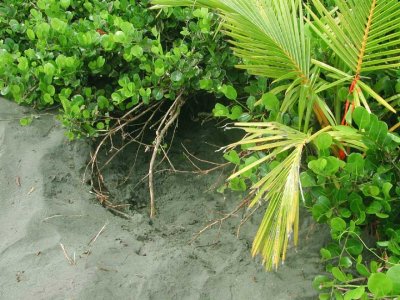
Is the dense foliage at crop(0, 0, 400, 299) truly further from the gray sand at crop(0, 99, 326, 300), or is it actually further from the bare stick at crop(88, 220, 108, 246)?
the bare stick at crop(88, 220, 108, 246)

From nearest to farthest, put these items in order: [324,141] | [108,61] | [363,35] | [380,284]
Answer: [380,284]
[324,141]
[363,35]
[108,61]

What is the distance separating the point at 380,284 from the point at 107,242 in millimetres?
1319

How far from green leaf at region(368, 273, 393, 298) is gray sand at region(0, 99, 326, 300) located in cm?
69

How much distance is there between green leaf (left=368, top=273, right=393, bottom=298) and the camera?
63.6 inches

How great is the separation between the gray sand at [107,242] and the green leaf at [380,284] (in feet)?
2.28

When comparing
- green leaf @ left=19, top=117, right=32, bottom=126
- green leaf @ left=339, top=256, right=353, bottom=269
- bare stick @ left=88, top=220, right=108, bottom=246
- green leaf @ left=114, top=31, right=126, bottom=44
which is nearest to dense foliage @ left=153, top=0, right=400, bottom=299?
green leaf @ left=339, top=256, right=353, bottom=269

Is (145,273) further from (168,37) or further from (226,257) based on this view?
(168,37)

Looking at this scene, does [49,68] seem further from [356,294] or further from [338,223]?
[356,294]

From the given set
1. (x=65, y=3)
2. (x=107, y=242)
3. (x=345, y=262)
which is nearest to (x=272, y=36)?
(x=345, y=262)

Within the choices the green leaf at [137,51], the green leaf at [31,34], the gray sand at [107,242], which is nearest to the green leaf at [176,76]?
the green leaf at [137,51]

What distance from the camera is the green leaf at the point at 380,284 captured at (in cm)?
162

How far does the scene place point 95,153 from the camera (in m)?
2.81

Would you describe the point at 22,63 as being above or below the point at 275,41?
below

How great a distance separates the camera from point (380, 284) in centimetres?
162
